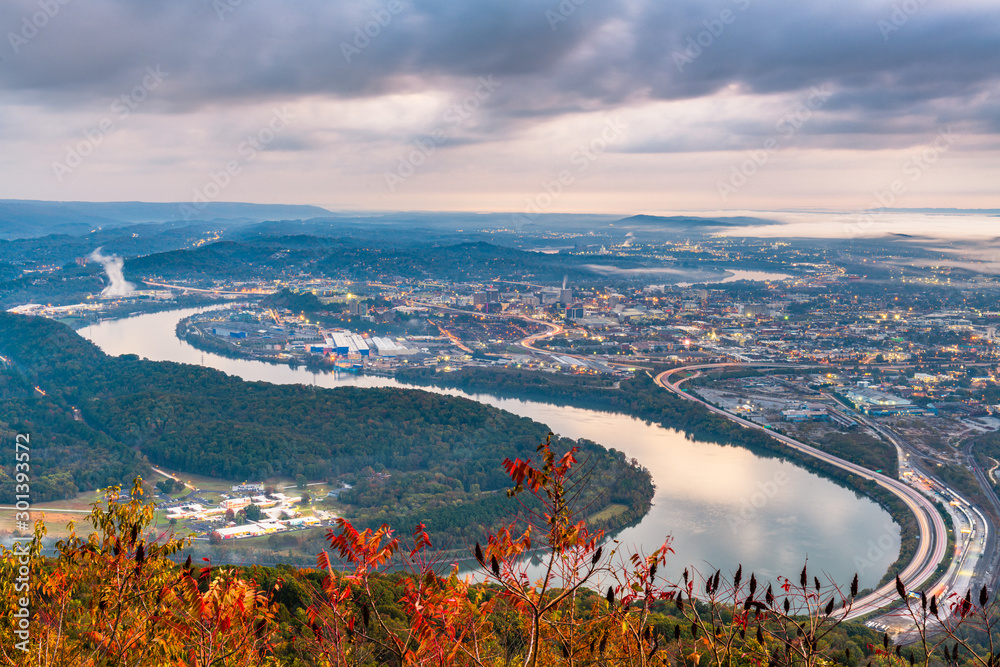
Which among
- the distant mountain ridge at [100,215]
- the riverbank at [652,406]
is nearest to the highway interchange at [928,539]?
the riverbank at [652,406]

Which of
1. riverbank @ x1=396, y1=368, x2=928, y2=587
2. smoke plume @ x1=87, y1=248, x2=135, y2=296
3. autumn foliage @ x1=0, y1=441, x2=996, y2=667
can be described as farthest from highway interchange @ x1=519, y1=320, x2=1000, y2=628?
smoke plume @ x1=87, y1=248, x2=135, y2=296

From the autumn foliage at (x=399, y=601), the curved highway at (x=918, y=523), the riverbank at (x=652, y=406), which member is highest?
the autumn foliage at (x=399, y=601)

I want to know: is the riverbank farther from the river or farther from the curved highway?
the river

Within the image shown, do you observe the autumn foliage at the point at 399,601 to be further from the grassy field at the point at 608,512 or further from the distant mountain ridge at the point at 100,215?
the distant mountain ridge at the point at 100,215

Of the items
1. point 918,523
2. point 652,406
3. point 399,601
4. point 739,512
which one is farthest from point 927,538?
point 399,601

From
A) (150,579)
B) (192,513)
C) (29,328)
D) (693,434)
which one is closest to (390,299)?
(29,328)

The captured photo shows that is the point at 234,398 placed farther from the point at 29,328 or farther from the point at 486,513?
the point at 29,328
